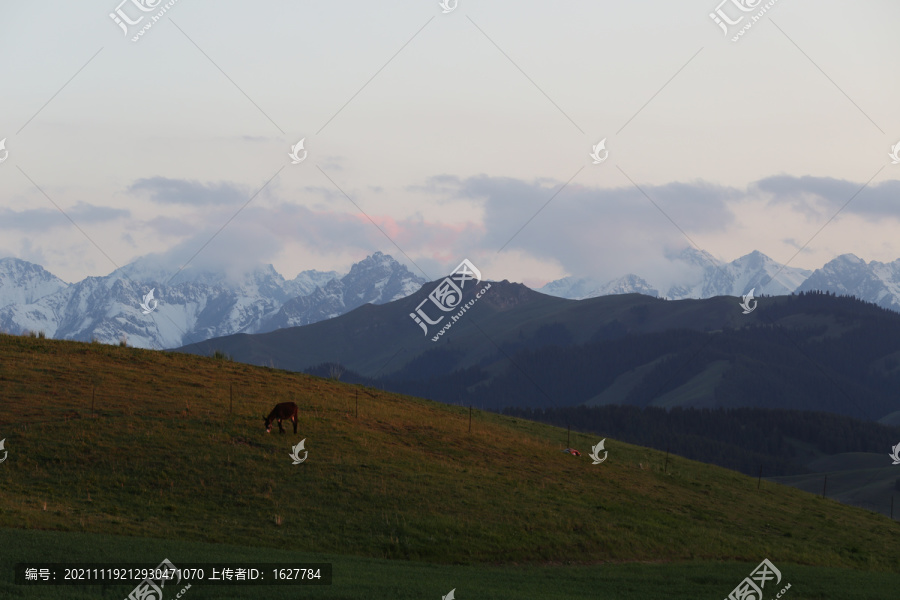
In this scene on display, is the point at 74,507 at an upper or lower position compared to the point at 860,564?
upper

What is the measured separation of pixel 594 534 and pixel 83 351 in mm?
41200

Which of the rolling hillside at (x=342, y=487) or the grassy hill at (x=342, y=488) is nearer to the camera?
the grassy hill at (x=342, y=488)

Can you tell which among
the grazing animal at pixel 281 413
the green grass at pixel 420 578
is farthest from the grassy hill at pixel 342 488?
the green grass at pixel 420 578

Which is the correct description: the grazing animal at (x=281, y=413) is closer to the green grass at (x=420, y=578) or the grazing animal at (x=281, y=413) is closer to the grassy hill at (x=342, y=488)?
the grassy hill at (x=342, y=488)

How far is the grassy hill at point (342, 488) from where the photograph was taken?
1342 inches

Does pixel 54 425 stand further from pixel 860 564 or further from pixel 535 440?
pixel 860 564

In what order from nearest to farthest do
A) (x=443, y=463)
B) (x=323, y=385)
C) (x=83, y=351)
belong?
(x=443, y=463)
(x=83, y=351)
(x=323, y=385)

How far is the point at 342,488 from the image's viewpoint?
129 feet

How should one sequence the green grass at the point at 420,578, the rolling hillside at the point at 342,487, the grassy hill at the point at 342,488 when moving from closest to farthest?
1. the green grass at the point at 420,578
2. the grassy hill at the point at 342,488
3. the rolling hillside at the point at 342,487

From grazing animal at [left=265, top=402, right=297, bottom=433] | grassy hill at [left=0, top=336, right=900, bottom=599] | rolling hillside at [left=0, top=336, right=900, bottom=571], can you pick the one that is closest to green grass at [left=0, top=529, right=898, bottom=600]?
grassy hill at [left=0, top=336, right=900, bottom=599]

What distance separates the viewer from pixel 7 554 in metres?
25.2

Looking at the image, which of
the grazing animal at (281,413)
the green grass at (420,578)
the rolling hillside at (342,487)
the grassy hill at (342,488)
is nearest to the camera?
the green grass at (420,578)

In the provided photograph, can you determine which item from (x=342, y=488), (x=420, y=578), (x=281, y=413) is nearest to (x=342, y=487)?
(x=342, y=488)

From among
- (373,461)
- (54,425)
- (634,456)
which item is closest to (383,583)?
(373,461)
